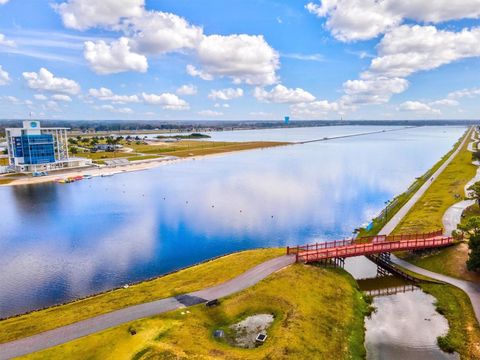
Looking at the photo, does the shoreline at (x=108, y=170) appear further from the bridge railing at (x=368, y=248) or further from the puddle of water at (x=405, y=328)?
the puddle of water at (x=405, y=328)

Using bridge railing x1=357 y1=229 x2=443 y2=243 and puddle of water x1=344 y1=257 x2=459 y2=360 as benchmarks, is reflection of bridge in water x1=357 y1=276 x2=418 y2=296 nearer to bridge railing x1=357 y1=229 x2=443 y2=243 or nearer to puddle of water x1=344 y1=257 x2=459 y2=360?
puddle of water x1=344 y1=257 x2=459 y2=360

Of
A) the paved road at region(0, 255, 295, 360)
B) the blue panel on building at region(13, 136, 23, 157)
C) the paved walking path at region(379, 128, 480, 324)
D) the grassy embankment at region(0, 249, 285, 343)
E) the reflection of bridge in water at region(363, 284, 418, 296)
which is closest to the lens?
the paved road at region(0, 255, 295, 360)

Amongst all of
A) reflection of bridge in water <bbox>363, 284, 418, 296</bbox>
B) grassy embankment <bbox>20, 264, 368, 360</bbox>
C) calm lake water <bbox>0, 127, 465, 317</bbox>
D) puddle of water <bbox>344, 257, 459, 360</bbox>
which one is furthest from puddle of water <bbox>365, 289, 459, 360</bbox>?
calm lake water <bbox>0, 127, 465, 317</bbox>

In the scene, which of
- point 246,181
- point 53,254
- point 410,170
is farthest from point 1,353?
point 410,170

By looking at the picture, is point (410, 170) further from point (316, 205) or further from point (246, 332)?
point (246, 332)

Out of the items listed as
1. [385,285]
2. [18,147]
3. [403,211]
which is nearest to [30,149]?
[18,147]

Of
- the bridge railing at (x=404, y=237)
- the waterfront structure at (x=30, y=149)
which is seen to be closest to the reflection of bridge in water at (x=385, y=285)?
the bridge railing at (x=404, y=237)
